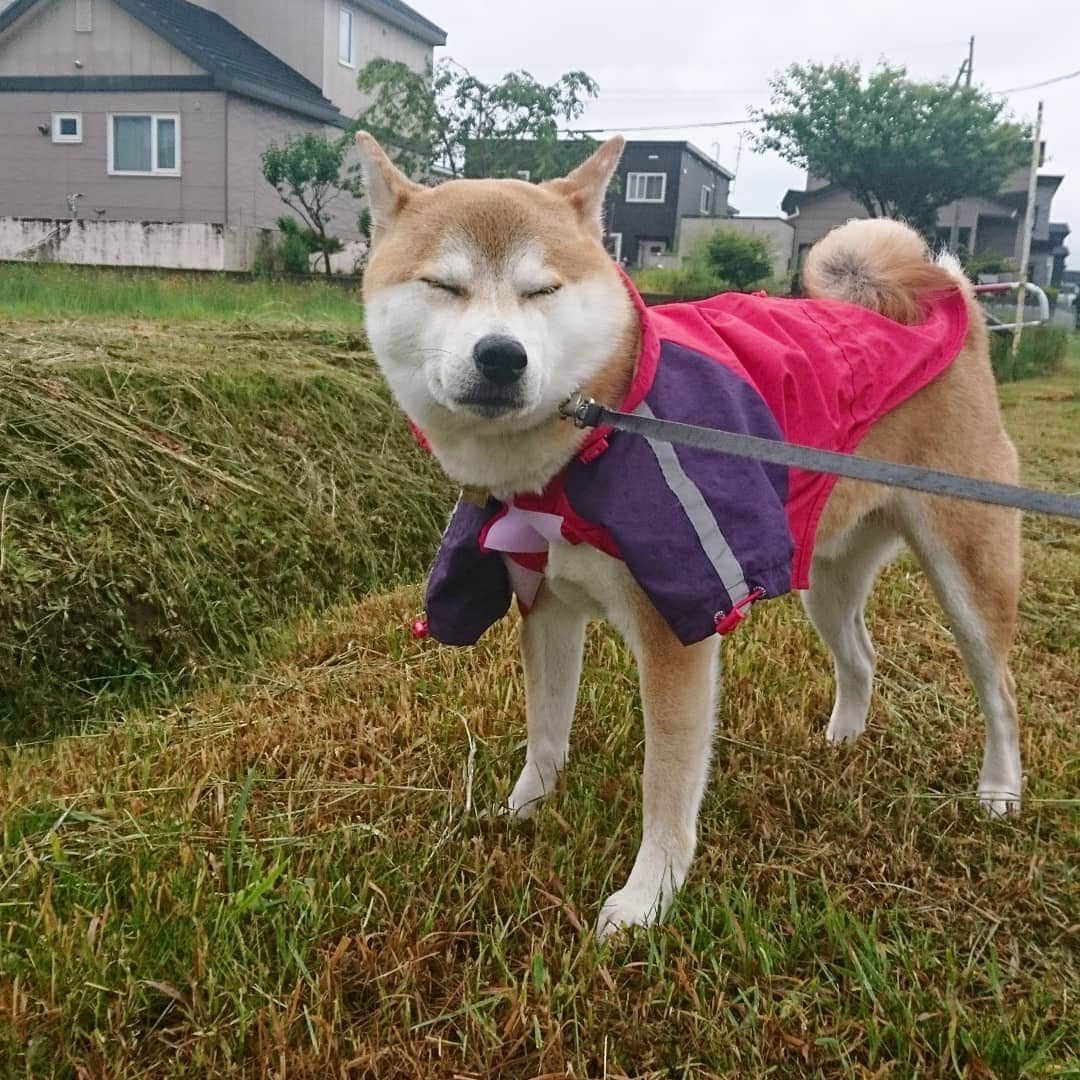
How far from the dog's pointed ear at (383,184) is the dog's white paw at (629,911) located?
155cm

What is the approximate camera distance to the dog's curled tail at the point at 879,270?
2738 mm

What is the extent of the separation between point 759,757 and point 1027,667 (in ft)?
4.28

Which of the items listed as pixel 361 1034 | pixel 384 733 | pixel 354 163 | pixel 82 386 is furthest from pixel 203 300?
pixel 354 163

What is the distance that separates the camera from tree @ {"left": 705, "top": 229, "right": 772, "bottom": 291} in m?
19.7

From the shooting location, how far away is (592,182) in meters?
2.21

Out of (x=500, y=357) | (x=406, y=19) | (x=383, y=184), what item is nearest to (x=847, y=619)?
(x=500, y=357)

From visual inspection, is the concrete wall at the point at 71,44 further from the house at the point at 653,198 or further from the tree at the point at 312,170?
the house at the point at 653,198

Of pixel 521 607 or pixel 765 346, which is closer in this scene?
pixel 765 346

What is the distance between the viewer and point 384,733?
2.73 m

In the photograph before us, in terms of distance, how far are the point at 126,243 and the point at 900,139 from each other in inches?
720

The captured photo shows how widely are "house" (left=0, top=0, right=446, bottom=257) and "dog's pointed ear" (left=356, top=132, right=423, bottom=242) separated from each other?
650 inches

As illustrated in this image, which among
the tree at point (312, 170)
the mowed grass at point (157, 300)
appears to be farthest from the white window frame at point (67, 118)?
the mowed grass at point (157, 300)

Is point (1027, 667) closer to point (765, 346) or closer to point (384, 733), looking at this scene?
point (765, 346)

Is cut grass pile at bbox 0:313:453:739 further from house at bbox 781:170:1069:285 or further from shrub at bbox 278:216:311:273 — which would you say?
house at bbox 781:170:1069:285
